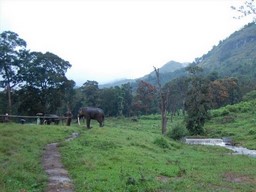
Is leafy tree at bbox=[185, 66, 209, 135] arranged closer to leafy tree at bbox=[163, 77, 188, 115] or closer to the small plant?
the small plant

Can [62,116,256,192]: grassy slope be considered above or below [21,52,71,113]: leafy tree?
below

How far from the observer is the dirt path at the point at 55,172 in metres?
14.2

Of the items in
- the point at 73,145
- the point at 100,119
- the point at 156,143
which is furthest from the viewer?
the point at 100,119

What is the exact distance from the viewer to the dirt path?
1417 centimetres

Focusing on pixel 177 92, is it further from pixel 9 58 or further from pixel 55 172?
pixel 55 172

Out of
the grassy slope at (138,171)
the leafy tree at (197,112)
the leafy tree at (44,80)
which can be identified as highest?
the leafy tree at (44,80)

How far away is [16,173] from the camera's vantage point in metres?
14.9

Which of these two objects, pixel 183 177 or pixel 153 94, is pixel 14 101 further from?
pixel 153 94

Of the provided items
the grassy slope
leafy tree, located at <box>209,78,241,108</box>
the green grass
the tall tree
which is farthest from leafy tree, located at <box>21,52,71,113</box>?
leafy tree, located at <box>209,78,241,108</box>

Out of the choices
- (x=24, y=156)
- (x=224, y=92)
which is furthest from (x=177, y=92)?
(x=24, y=156)

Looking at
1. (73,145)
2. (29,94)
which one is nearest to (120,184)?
(73,145)

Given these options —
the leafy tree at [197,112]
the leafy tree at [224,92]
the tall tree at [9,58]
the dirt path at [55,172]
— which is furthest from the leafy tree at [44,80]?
the leafy tree at [224,92]

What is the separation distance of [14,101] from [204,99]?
32.5m

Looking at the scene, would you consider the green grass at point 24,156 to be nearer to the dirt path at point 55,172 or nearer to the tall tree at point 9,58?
the dirt path at point 55,172
